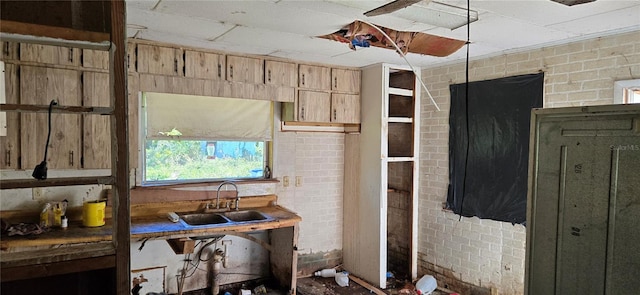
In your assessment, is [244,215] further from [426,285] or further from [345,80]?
[426,285]

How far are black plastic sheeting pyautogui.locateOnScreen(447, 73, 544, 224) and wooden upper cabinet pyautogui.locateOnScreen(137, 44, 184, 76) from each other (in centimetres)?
264

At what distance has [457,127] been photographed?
4.09 metres

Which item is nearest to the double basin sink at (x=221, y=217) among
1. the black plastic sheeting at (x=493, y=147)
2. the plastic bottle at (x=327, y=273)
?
the plastic bottle at (x=327, y=273)

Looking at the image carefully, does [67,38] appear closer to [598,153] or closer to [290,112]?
[598,153]

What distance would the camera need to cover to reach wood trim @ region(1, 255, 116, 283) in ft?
3.53

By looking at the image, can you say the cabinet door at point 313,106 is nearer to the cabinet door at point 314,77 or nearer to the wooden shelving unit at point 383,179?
the cabinet door at point 314,77

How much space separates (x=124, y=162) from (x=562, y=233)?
2070 mm

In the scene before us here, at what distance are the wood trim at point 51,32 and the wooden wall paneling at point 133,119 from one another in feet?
7.58

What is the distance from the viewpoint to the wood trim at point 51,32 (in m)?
1.14

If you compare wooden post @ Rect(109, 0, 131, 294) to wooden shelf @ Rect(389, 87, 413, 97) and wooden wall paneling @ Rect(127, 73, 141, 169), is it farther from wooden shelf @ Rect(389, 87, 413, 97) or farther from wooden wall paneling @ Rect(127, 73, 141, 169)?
wooden shelf @ Rect(389, 87, 413, 97)

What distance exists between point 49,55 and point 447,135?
3683mm

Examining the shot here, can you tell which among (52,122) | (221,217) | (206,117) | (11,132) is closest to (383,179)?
(221,217)

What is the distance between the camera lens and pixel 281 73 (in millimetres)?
4105

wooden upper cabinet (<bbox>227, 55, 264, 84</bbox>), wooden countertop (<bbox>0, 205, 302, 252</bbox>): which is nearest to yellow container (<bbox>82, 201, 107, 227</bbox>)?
wooden countertop (<bbox>0, 205, 302, 252</bbox>)
